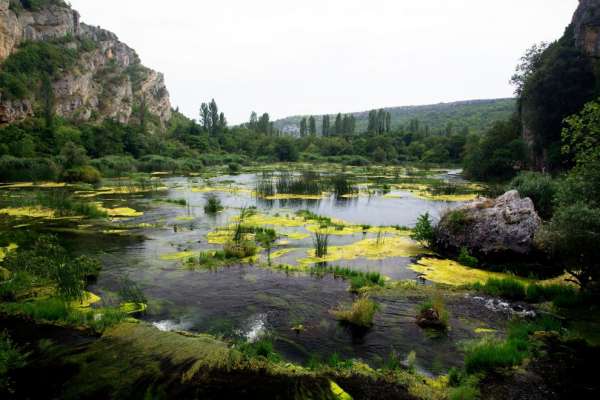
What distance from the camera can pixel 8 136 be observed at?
53.6 m

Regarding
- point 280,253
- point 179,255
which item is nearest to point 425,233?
point 280,253

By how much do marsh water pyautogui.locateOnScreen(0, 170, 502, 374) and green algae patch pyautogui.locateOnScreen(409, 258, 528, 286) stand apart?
558mm

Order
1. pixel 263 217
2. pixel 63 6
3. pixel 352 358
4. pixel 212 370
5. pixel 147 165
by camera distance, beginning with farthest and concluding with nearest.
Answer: pixel 63 6 < pixel 147 165 < pixel 263 217 < pixel 352 358 < pixel 212 370

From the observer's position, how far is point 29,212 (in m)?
22.7

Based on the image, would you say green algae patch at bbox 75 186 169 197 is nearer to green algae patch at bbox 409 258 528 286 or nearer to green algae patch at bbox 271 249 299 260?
green algae patch at bbox 271 249 299 260

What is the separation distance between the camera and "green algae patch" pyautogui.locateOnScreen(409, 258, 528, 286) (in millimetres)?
12752

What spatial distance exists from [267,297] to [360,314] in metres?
3.12

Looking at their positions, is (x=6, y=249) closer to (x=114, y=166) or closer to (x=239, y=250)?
(x=239, y=250)

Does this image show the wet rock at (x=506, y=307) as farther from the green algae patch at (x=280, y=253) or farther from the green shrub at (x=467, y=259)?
the green algae patch at (x=280, y=253)

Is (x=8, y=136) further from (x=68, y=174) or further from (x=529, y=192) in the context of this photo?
(x=529, y=192)

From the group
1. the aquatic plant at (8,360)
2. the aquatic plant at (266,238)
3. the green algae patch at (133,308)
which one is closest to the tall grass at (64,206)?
the aquatic plant at (266,238)

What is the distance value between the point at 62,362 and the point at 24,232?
1297 cm

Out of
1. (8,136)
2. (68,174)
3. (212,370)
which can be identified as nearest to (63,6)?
(8,136)

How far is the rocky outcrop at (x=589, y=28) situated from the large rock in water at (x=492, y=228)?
40768mm
